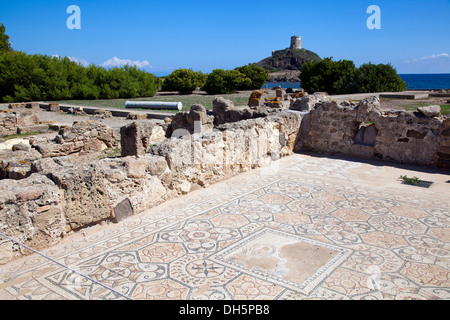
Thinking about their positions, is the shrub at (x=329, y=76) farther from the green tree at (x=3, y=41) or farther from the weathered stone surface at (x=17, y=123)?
the green tree at (x=3, y=41)

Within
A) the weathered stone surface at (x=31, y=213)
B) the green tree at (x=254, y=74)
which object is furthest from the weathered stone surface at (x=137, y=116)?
the green tree at (x=254, y=74)

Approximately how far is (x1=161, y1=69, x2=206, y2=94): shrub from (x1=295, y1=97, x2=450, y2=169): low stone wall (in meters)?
21.6

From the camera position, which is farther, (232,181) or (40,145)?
(40,145)

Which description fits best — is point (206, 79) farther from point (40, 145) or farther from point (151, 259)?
point (151, 259)

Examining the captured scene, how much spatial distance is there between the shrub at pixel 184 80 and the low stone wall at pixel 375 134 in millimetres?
21579

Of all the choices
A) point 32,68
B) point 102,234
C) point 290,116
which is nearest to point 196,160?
point 102,234

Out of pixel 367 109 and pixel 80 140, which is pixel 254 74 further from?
pixel 367 109

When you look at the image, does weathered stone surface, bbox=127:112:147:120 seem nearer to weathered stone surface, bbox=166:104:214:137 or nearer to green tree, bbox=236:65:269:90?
weathered stone surface, bbox=166:104:214:137

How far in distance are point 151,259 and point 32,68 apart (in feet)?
86.6

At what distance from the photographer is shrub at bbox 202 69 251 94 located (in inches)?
1112

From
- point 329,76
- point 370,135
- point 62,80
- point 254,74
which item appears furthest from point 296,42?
point 370,135

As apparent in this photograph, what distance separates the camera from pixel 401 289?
2.94 meters

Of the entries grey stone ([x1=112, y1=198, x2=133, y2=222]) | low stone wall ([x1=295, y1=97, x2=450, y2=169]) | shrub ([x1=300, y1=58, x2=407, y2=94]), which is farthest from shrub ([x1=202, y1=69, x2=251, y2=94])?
grey stone ([x1=112, y1=198, x2=133, y2=222])
